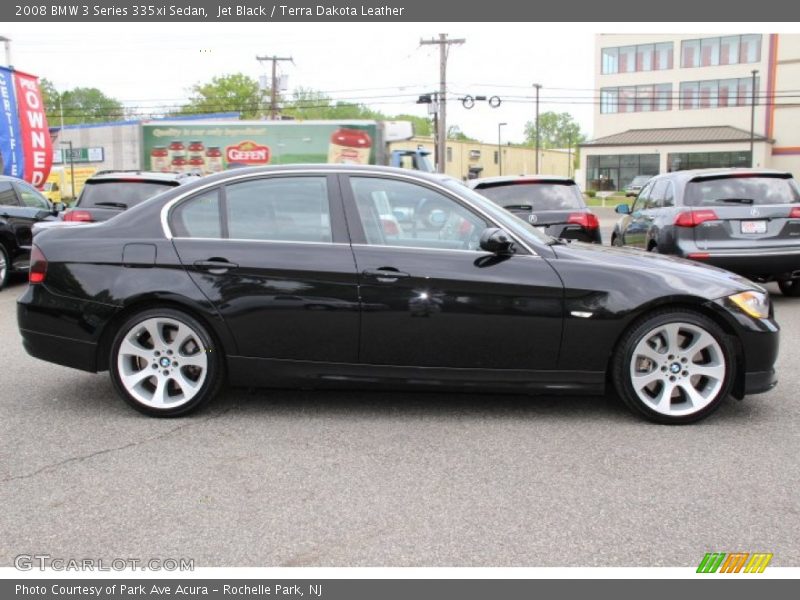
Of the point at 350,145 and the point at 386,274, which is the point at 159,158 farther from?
the point at 386,274

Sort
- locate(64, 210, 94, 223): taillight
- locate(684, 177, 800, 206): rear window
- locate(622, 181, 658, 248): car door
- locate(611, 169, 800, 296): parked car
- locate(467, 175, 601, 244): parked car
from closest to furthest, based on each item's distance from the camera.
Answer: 1. locate(611, 169, 800, 296): parked car
2. locate(684, 177, 800, 206): rear window
3. locate(467, 175, 601, 244): parked car
4. locate(622, 181, 658, 248): car door
5. locate(64, 210, 94, 223): taillight

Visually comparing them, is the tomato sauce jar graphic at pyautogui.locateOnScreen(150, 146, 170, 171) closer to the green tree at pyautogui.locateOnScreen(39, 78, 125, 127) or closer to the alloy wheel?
the alloy wheel

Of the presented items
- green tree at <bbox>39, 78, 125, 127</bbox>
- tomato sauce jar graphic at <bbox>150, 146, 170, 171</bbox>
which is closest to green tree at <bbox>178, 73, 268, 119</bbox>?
green tree at <bbox>39, 78, 125, 127</bbox>

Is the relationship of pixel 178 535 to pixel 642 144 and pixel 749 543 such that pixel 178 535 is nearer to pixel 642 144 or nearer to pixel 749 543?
pixel 749 543

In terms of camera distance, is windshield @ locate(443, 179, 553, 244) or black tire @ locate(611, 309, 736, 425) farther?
windshield @ locate(443, 179, 553, 244)

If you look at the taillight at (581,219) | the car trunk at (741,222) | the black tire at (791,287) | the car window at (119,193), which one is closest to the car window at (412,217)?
the taillight at (581,219)

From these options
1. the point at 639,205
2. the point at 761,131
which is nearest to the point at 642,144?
the point at 761,131

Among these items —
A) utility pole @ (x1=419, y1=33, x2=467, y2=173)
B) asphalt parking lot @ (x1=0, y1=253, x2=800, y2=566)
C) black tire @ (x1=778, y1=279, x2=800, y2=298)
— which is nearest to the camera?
asphalt parking lot @ (x1=0, y1=253, x2=800, y2=566)

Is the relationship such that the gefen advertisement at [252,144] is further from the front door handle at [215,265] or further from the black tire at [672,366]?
the black tire at [672,366]

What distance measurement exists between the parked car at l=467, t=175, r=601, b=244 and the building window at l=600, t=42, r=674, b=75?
60.9 metres

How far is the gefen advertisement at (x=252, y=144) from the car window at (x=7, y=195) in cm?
1244

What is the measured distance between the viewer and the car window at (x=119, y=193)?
35.6 feet

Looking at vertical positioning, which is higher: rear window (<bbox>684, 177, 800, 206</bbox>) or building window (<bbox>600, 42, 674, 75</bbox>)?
building window (<bbox>600, 42, 674, 75</bbox>)

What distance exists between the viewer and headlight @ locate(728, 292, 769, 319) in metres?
4.74
